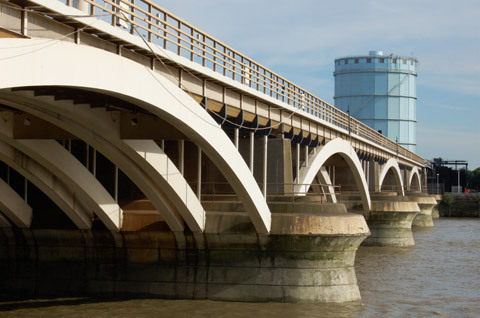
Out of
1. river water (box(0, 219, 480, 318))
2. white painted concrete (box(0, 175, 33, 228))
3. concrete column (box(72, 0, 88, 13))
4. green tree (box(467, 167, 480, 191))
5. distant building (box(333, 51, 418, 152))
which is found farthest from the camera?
green tree (box(467, 167, 480, 191))

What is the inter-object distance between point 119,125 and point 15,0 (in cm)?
670

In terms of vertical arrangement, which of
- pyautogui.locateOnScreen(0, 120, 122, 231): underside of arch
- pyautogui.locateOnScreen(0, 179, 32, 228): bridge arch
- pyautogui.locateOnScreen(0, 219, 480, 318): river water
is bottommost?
pyautogui.locateOnScreen(0, 219, 480, 318): river water

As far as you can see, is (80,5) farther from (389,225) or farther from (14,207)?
(389,225)

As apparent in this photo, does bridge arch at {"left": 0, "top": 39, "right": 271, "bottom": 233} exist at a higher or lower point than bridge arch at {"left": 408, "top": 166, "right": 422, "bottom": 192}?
higher

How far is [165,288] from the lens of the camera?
75.3 feet

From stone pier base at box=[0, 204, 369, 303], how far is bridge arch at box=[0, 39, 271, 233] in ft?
3.07

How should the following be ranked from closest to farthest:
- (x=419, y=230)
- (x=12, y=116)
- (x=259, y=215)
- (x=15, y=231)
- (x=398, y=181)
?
(x=12, y=116)
(x=259, y=215)
(x=15, y=231)
(x=419, y=230)
(x=398, y=181)

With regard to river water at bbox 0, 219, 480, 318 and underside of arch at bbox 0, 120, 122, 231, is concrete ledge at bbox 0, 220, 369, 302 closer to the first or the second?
river water at bbox 0, 219, 480, 318

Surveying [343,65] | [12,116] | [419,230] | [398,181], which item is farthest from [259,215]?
[343,65]

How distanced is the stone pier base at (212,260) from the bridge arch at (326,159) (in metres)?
2.98

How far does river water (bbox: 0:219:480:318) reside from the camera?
2128 cm

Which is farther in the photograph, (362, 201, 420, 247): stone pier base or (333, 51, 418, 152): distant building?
(333, 51, 418, 152): distant building

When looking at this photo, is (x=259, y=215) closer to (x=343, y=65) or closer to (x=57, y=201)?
(x=57, y=201)

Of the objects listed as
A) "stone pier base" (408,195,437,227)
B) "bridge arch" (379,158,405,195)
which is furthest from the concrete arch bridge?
"stone pier base" (408,195,437,227)
